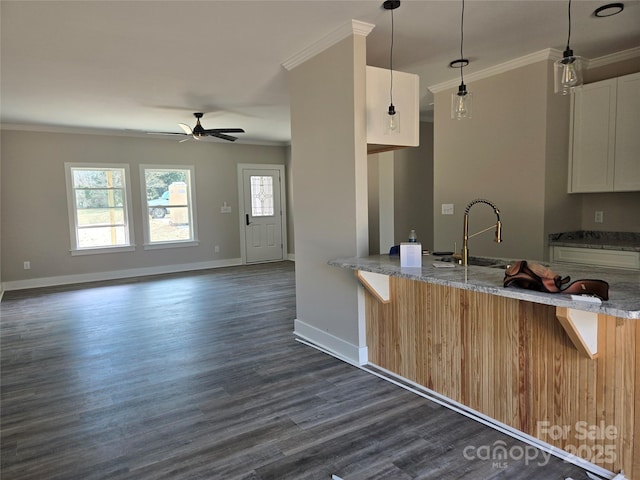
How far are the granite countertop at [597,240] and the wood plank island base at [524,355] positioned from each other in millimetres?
1639

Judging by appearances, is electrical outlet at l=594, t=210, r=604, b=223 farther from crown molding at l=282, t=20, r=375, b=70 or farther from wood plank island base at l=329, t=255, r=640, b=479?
crown molding at l=282, t=20, r=375, b=70

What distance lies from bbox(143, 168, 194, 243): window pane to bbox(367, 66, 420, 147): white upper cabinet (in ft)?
18.4

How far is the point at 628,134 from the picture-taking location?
3574 mm

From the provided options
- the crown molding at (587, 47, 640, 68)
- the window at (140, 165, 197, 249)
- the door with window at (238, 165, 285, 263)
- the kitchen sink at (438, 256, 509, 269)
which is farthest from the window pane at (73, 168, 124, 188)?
the crown molding at (587, 47, 640, 68)

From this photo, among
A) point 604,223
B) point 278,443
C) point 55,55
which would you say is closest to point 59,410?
point 278,443

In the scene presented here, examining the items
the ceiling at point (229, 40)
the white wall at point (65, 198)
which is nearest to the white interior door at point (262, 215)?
the white wall at point (65, 198)

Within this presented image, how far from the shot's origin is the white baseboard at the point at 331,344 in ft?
10.5

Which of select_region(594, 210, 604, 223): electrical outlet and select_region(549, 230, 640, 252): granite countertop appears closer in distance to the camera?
select_region(549, 230, 640, 252): granite countertop

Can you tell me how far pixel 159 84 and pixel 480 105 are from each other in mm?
3360

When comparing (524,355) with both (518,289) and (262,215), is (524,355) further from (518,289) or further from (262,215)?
(262,215)

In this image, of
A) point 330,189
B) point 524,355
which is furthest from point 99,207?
point 524,355

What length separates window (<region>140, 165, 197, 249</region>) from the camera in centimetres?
758

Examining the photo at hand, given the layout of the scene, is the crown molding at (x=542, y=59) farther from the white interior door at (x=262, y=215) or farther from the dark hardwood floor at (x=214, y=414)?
the white interior door at (x=262, y=215)

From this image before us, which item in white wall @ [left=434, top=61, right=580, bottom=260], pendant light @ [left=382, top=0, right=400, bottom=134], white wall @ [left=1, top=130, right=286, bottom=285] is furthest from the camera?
white wall @ [left=1, top=130, right=286, bottom=285]
